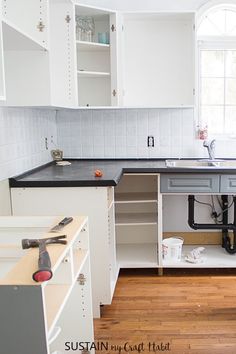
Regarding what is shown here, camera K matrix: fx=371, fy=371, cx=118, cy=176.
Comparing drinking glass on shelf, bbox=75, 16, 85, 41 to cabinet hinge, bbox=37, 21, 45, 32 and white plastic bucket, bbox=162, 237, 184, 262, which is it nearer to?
cabinet hinge, bbox=37, 21, 45, 32

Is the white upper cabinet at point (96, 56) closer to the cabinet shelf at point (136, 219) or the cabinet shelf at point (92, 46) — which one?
the cabinet shelf at point (92, 46)

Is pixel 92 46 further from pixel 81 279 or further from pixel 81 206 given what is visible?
pixel 81 279

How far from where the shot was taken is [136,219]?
3.19m

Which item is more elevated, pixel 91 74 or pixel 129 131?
pixel 91 74

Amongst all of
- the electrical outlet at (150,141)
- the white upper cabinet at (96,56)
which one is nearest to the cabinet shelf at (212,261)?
the electrical outlet at (150,141)

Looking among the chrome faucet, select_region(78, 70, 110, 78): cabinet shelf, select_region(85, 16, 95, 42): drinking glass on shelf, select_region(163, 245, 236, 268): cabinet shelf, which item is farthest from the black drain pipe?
select_region(85, 16, 95, 42): drinking glass on shelf

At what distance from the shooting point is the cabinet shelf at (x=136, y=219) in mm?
3061

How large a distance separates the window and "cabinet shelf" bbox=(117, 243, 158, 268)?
49.5 inches

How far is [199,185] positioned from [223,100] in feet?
3.51

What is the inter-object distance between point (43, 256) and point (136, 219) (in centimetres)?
210

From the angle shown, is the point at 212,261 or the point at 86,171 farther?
the point at 212,261

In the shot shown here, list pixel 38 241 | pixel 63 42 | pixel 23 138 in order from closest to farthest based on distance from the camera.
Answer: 1. pixel 38 241
2. pixel 23 138
3. pixel 63 42

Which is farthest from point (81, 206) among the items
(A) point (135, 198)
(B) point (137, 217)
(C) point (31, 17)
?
(C) point (31, 17)

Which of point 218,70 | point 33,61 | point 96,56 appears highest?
point 96,56
